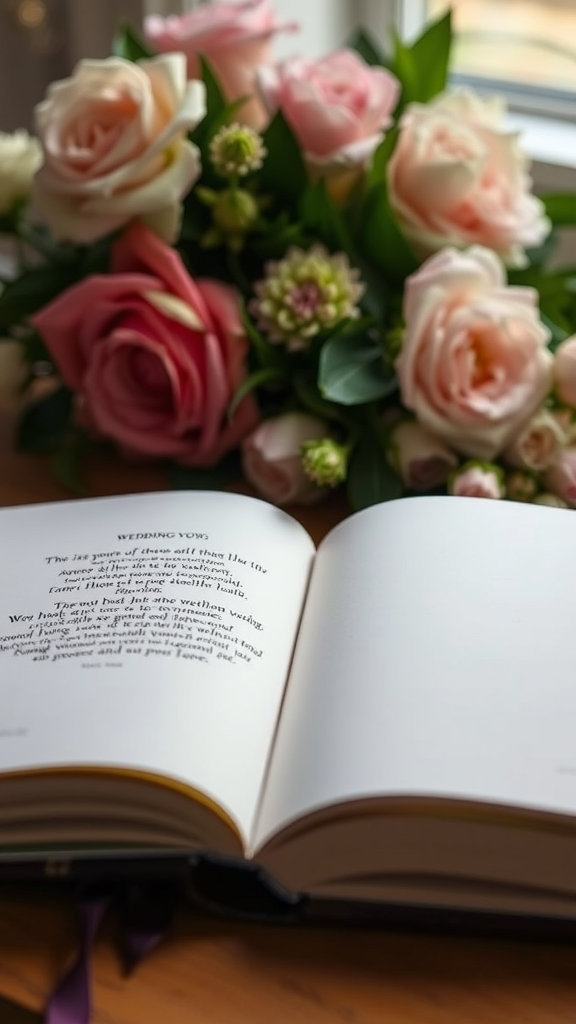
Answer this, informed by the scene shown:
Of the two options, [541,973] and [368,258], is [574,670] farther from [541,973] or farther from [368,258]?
[368,258]

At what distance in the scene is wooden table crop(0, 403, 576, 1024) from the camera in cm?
51

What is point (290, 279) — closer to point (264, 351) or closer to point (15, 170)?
point (264, 351)

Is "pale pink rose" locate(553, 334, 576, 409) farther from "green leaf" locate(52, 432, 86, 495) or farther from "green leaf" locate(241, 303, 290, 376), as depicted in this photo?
"green leaf" locate(52, 432, 86, 495)

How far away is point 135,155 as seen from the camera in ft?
2.55

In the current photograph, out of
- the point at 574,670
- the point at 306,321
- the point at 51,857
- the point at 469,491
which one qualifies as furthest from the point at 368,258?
the point at 51,857

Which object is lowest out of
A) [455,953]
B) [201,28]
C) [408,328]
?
[455,953]

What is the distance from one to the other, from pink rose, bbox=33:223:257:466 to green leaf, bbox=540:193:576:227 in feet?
0.91

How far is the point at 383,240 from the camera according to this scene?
839 mm

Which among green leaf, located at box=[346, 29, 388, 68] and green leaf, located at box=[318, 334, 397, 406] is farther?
green leaf, located at box=[346, 29, 388, 68]

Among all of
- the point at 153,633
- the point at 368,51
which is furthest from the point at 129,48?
the point at 153,633

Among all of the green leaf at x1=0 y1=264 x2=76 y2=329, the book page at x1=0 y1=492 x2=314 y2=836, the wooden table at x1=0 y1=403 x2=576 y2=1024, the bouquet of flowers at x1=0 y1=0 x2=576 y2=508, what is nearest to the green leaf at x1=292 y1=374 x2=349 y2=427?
the bouquet of flowers at x1=0 y1=0 x2=576 y2=508

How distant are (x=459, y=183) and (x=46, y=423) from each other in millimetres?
366

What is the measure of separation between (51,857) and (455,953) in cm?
19

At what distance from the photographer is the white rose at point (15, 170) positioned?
34.5 inches
